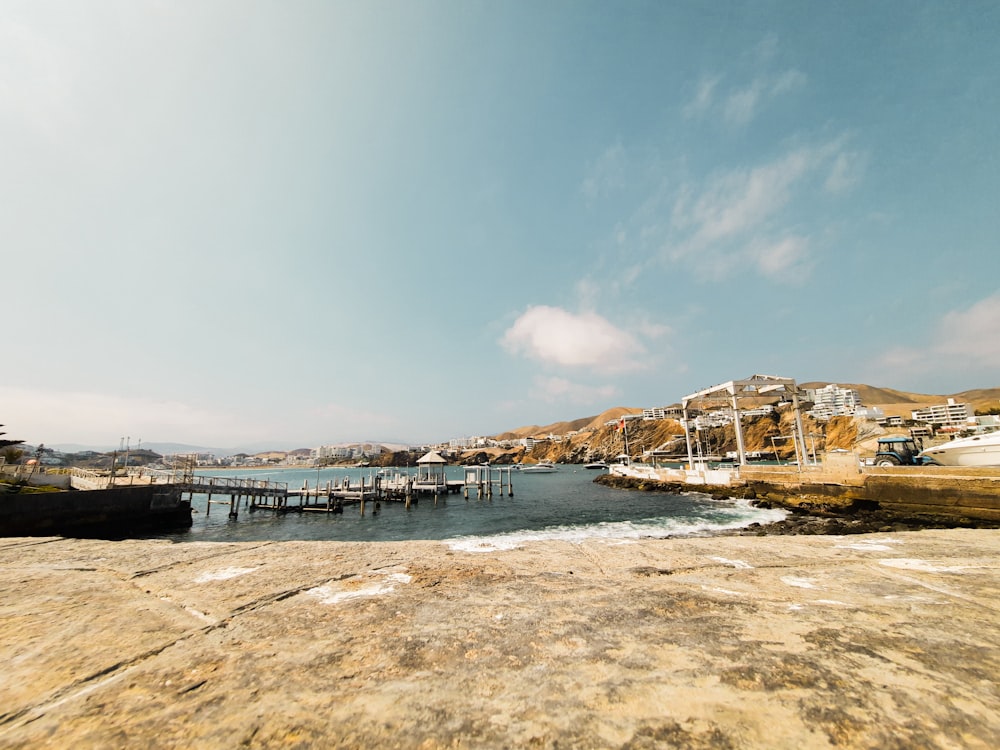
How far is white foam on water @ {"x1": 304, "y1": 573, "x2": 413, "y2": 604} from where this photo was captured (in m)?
3.62

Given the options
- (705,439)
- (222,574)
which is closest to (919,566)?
(222,574)

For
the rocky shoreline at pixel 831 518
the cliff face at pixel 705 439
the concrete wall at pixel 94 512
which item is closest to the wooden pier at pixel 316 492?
the concrete wall at pixel 94 512

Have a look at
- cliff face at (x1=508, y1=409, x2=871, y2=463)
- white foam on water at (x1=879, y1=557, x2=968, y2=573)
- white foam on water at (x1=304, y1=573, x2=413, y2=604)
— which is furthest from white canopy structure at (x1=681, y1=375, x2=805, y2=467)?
cliff face at (x1=508, y1=409, x2=871, y2=463)

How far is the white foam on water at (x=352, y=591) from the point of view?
3.62m

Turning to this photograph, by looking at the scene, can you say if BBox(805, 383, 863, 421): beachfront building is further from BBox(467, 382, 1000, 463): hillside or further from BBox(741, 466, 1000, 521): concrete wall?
BBox(741, 466, 1000, 521): concrete wall

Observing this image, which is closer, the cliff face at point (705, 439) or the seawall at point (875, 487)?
the seawall at point (875, 487)

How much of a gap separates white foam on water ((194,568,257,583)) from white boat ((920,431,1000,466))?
1405 inches

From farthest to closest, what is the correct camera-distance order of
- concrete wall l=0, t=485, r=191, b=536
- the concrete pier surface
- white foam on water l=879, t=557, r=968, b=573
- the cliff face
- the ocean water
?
the cliff face < the ocean water < concrete wall l=0, t=485, r=191, b=536 < white foam on water l=879, t=557, r=968, b=573 < the concrete pier surface

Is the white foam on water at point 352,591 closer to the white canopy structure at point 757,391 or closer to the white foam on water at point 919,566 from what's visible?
the white foam on water at point 919,566

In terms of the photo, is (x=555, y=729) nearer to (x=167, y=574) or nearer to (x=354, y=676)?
(x=354, y=676)

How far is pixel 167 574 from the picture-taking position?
4.36 meters

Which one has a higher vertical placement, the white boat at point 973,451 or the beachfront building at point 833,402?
the beachfront building at point 833,402

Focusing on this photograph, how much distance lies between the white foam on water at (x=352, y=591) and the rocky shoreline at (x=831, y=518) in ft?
54.3

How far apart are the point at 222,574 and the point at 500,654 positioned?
3564 millimetres
